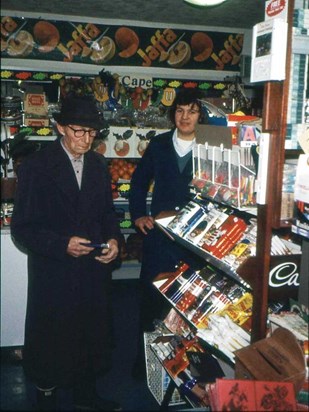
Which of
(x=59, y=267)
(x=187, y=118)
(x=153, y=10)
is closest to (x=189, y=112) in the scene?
(x=187, y=118)

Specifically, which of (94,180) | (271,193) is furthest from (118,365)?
(271,193)

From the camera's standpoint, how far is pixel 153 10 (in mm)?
4965

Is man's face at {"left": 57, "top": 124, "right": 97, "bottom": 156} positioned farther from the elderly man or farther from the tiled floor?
the tiled floor

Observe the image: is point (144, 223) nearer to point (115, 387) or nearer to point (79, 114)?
point (79, 114)

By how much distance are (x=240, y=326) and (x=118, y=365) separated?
184 cm

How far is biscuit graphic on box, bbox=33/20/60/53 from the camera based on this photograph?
17.2 feet

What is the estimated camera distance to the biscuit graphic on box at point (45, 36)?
523 cm

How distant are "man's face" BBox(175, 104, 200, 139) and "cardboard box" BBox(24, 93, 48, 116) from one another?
224 cm

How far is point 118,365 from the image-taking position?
3.76 metres

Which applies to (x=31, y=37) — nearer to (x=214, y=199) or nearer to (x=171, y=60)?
(x=171, y=60)

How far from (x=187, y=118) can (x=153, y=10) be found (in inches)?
91.3

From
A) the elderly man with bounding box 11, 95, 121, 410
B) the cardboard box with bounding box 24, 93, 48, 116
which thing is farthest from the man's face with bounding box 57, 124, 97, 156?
the cardboard box with bounding box 24, 93, 48, 116

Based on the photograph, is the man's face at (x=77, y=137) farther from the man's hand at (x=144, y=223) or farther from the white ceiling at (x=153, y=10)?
the white ceiling at (x=153, y=10)

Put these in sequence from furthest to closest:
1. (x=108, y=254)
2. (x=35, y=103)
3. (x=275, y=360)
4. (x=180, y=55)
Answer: (x=180, y=55) → (x=35, y=103) → (x=108, y=254) → (x=275, y=360)
